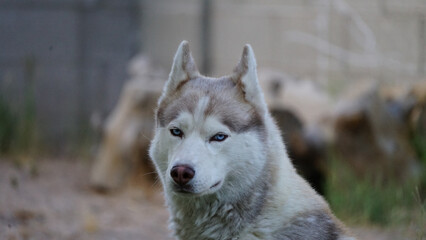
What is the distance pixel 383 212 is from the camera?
6875mm

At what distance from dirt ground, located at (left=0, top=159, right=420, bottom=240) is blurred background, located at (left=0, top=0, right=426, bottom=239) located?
0.08 ft

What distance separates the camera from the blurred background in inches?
284

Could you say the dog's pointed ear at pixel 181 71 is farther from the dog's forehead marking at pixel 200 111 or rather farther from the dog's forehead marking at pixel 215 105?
the dog's forehead marking at pixel 200 111

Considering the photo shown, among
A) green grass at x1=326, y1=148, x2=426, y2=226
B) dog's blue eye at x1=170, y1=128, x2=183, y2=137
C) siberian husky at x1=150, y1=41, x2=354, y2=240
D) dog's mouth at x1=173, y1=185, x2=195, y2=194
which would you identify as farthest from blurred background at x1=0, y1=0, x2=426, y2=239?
dog's mouth at x1=173, y1=185, x2=195, y2=194

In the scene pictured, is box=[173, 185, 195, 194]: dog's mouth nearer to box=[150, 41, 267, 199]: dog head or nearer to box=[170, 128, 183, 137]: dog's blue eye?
box=[150, 41, 267, 199]: dog head

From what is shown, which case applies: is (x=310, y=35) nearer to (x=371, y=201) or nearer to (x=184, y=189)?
Answer: (x=371, y=201)

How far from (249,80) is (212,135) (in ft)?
1.33

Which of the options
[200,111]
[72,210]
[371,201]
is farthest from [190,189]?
[72,210]

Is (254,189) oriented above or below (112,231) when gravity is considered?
above

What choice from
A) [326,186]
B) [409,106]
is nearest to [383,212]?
[326,186]

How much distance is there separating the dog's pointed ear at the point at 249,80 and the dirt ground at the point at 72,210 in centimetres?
202

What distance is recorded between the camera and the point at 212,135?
361 centimetres

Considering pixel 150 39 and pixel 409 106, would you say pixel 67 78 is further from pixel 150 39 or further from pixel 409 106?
pixel 409 106

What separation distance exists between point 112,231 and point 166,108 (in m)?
3.20
